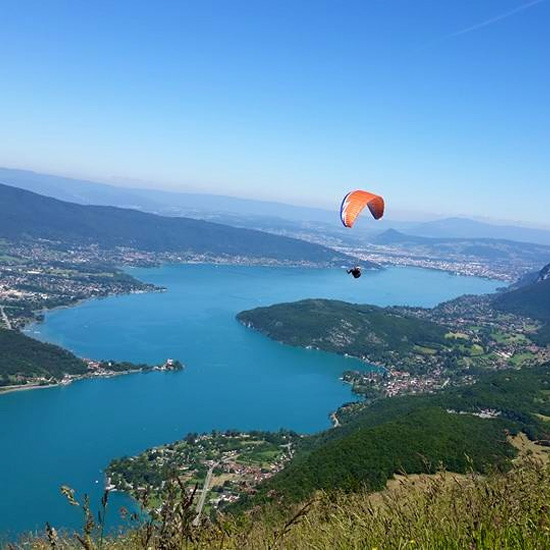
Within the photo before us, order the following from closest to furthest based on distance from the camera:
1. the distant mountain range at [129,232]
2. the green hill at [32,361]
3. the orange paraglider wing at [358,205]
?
the orange paraglider wing at [358,205], the green hill at [32,361], the distant mountain range at [129,232]

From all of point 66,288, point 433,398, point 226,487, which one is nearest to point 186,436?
point 226,487

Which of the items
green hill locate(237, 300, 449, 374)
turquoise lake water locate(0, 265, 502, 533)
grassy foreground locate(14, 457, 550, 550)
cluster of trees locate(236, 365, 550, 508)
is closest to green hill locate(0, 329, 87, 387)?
turquoise lake water locate(0, 265, 502, 533)

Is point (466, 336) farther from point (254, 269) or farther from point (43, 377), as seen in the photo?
point (254, 269)

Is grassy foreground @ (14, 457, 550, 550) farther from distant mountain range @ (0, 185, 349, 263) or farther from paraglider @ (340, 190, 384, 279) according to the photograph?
distant mountain range @ (0, 185, 349, 263)

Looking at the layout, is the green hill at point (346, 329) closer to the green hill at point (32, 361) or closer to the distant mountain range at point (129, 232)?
the green hill at point (32, 361)

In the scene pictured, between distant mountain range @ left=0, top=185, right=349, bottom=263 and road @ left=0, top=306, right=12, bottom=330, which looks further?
distant mountain range @ left=0, top=185, right=349, bottom=263

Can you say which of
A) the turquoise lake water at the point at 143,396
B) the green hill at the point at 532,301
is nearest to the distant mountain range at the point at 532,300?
the green hill at the point at 532,301

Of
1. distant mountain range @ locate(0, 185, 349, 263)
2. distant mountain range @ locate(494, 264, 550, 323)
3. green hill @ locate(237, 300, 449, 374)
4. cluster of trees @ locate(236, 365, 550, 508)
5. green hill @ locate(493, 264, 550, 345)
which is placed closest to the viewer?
cluster of trees @ locate(236, 365, 550, 508)
